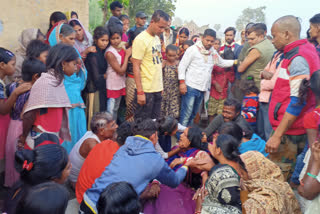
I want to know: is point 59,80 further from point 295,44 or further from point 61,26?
point 295,44

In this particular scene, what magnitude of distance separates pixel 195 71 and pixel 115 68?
1.47 meters

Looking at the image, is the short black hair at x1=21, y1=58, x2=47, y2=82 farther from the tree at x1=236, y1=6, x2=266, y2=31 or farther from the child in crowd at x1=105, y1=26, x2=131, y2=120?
the tree at x1=236, y1=6, x2=266, y2=31

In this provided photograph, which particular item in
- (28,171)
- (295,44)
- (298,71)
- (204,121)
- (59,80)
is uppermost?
(295,44)

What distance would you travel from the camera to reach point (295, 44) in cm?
279

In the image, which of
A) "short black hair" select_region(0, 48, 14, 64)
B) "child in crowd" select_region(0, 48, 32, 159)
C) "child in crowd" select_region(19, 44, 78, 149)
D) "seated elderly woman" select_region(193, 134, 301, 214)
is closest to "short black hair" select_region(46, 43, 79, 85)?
"child in crowd" select_region(19, 44, 78, 149)

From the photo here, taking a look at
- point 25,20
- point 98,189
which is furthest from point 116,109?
point 98,189

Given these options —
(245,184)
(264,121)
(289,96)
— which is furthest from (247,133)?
(245,184)

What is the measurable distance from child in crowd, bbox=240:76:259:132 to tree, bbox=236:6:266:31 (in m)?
53.6

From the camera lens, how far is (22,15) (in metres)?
4.21

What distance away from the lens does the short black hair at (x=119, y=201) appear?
5.15ft

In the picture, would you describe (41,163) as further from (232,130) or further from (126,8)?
(126,8)

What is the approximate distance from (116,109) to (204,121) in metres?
2.46

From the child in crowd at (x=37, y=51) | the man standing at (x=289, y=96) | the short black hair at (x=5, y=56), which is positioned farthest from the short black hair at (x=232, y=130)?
the short black hair at (x=5, y=56)

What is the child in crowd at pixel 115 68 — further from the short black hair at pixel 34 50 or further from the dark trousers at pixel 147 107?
the short black hair at pixel 34 50
